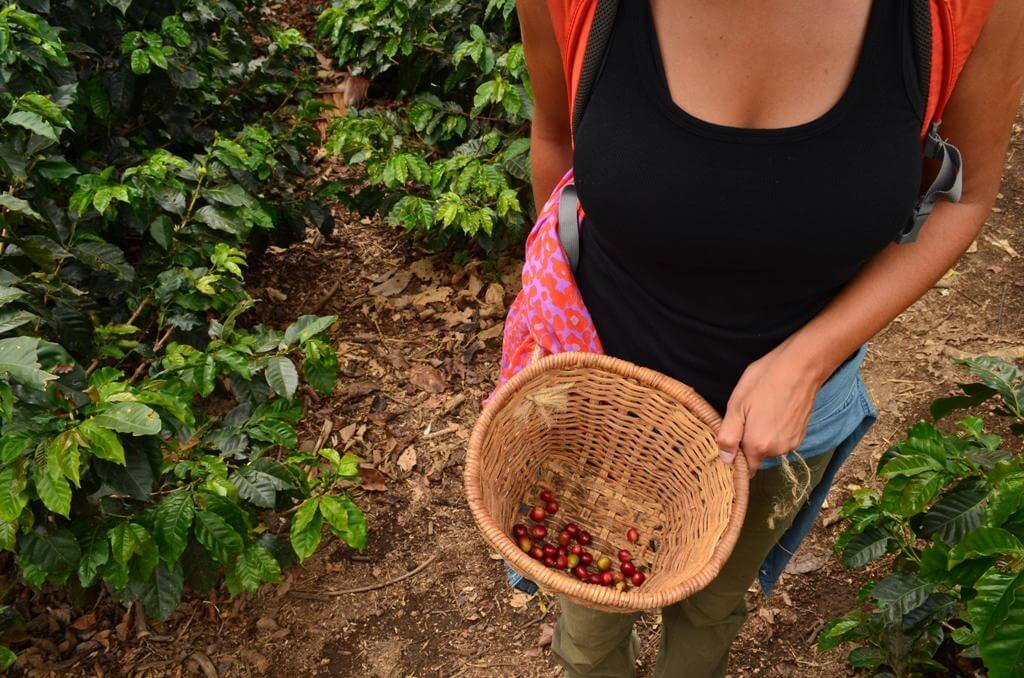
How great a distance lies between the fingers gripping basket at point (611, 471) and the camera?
1563mm

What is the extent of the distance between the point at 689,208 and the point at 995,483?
1060mm

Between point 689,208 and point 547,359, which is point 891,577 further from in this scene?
point 689,208

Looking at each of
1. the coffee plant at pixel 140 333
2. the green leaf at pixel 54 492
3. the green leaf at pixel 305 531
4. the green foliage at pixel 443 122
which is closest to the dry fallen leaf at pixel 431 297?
the green foliage at pixel 443 122

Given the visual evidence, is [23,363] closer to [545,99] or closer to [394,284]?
[545,99]

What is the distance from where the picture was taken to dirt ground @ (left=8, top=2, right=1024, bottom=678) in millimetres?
2834

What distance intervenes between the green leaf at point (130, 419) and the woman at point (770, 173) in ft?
3.51

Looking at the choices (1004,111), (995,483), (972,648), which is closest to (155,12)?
Result: (1004,111)

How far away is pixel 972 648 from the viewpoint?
2.21 m

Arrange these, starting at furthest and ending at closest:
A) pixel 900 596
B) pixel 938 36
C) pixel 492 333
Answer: pixel 492 333 → pixel 900 596 → pixel 938 36

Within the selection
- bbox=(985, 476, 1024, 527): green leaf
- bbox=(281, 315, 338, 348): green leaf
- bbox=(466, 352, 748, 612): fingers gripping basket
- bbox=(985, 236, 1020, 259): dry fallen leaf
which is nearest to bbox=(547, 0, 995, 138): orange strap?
bbox=(466, 352, 748, 612): fingers gripping basket

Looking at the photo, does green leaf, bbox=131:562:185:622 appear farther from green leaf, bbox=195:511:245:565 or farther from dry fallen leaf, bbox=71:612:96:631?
dry fallen leaf, bbox=71:612:96:631

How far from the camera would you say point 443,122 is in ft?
12.9

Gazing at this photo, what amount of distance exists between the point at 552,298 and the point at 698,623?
100cm

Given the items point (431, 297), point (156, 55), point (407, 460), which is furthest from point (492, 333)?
point (156, 55)
